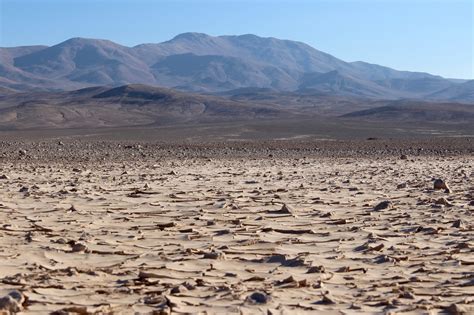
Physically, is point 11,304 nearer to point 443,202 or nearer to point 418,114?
point 443,202

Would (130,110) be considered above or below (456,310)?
above

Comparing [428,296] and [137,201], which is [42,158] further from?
[428,296]

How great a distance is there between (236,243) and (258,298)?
1.89m

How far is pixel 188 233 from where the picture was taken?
22.6 feet

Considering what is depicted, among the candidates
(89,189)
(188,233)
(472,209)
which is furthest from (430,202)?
(89,189)

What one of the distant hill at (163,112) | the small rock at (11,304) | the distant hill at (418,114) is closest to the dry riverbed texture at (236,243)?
the small rock at (11,304)

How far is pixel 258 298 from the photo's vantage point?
4.54 metres

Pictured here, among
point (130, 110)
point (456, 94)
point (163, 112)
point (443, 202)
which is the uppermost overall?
point (456, 94)

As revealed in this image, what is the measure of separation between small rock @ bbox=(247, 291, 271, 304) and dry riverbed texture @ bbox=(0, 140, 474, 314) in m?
0.01

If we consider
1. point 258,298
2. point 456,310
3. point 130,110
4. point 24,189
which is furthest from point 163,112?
point 456,310

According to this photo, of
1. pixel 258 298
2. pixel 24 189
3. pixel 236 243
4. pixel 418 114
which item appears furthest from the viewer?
pixel 418 114

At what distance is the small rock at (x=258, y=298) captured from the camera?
14.8ft

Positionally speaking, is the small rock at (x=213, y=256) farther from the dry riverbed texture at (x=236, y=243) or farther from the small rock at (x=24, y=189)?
the small rock at (x=24, y=189)

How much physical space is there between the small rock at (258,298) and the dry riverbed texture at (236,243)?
0.01 m
